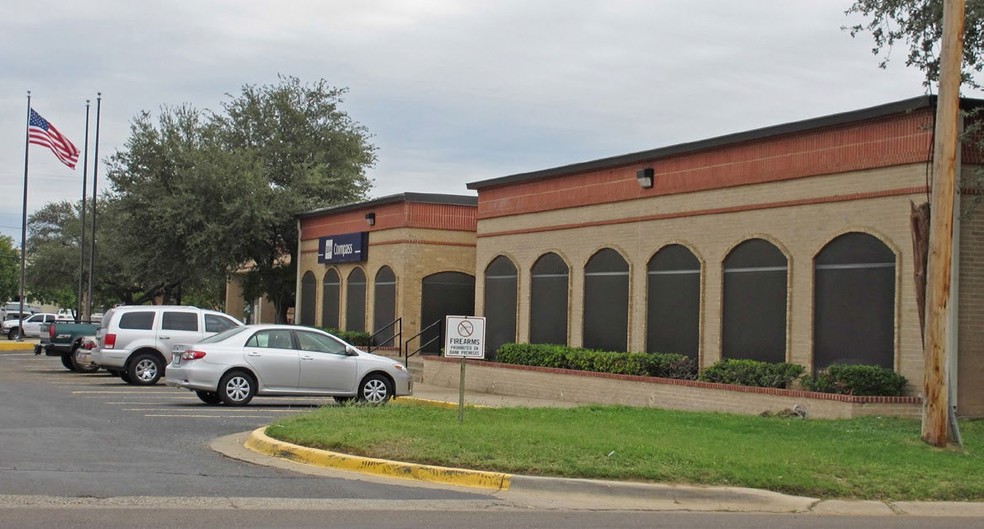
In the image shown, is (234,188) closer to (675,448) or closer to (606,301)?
(606,301)

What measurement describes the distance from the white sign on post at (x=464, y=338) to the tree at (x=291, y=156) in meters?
30.3

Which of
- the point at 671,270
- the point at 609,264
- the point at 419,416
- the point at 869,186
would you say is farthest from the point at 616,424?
the point at 609,264

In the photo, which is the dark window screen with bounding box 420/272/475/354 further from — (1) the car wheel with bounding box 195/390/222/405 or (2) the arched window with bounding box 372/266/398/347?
(1) the car wheel with bounding box 195/390/222/405

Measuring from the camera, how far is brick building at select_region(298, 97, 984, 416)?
19.4 metres

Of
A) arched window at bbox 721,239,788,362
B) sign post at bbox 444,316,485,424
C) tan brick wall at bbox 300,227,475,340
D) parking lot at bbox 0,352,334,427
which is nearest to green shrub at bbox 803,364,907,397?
arched window at bbox 721,239,788,362

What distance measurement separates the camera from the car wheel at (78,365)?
101ft

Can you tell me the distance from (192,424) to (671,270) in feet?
37.3

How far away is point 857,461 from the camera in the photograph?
13266 millimetres

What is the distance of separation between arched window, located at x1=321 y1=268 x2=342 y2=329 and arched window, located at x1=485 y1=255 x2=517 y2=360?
953cm

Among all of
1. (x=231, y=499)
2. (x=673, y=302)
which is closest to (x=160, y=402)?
(x=673, y=302)

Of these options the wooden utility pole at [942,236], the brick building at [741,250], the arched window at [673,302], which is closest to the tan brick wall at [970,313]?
the brick building at [741,250]

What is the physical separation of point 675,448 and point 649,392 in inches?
381

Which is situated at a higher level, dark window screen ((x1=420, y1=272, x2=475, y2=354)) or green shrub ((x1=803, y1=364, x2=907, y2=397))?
dark window screen ((x1=420, y1=272, x2=475, y2=354))

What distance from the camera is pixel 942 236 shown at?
1459 centimetres
